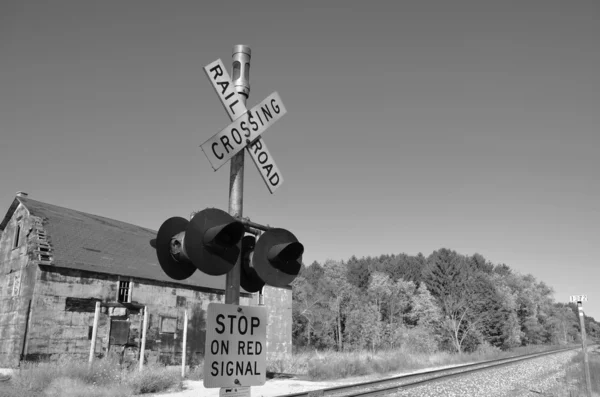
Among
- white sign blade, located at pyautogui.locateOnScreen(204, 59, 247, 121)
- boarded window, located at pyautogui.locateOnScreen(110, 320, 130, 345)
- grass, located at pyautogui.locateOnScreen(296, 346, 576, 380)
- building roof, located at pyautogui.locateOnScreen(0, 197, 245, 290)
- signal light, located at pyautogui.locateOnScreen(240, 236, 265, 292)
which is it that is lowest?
grass, located at pyautogui.locateOnScreen(296, 346, 576, 380)

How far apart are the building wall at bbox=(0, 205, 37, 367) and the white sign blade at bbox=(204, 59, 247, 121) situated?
2110 centimetres

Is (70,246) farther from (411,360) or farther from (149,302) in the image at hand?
(411,360)

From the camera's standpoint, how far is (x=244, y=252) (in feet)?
13.9

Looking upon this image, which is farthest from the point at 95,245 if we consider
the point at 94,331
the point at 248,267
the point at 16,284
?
the point at 248,267

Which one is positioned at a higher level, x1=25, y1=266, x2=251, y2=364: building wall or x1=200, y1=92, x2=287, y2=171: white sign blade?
x1=200, y1=92, x2=287, y2=171: white sign blade

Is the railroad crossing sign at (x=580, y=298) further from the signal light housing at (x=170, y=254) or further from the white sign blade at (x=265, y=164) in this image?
the signal light housing at (x=170, y=254)

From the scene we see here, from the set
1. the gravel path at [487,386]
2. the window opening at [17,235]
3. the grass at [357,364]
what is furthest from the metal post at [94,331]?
the gravel path at [487,386]

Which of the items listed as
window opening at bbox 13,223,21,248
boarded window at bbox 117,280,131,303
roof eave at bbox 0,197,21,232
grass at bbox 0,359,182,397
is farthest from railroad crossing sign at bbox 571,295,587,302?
roof eave at bbox 0,197,21,232

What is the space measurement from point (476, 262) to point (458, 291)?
42.0m

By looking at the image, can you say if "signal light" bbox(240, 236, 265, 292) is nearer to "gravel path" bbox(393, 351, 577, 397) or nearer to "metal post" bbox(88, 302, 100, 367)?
"gravel path" bbox(393, 351, 577, 397)

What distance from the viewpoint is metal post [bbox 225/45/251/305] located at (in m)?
3.75

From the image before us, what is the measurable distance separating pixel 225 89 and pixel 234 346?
225 cm

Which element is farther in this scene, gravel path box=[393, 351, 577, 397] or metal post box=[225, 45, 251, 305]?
gravel path box=[393, 351, 577, 397]

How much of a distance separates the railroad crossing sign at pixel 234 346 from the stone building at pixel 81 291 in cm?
2096
